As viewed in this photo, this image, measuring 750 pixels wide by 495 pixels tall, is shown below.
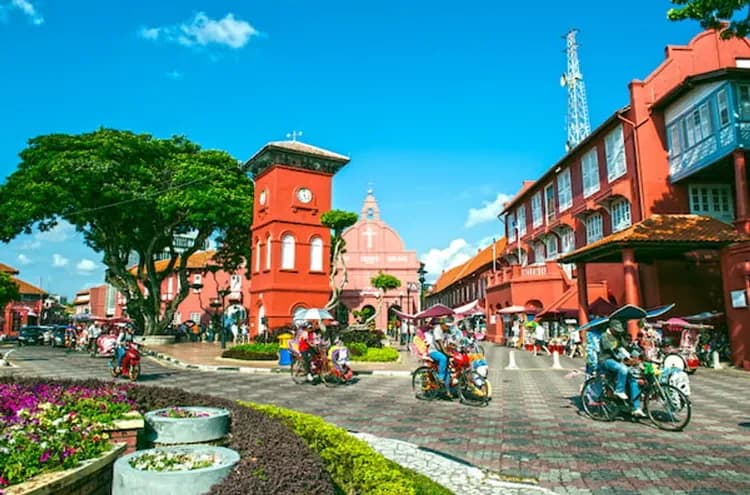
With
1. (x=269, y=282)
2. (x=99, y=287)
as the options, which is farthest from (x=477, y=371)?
(x=99, y=287)

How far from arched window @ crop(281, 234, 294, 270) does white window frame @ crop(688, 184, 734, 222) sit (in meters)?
20.0

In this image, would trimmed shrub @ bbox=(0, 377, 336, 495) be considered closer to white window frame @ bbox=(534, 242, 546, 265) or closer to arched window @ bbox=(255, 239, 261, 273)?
arched window @ bbox=(255, 239, 261, 273)

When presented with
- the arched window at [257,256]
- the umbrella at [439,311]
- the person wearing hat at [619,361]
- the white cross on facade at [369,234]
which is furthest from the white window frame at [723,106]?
the white cross on facade at [369,234]

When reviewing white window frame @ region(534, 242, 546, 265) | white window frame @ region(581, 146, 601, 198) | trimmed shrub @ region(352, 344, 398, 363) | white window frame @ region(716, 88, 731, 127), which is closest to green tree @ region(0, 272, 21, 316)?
trimmed shrub @ region(352, 344, 398, 363)

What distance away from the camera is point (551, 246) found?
3391cm

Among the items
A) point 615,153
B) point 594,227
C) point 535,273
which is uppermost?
point 615,153

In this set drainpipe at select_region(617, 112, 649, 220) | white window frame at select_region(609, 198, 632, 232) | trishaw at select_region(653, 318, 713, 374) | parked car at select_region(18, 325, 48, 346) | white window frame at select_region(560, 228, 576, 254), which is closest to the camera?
trishaw at select_region(653, 318, 713, 374)

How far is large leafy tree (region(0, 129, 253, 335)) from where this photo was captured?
29.4m

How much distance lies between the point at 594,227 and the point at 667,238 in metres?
10.00

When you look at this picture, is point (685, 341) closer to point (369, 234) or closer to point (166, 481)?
point (166, 481)

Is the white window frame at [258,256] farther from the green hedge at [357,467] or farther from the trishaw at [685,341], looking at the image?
the green hedge at [357,467]

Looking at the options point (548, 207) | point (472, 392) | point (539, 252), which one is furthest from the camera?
point (539, 252)

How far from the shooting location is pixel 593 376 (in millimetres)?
9359

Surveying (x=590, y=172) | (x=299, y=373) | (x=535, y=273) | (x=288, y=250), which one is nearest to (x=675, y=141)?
(x=590, y=172)
